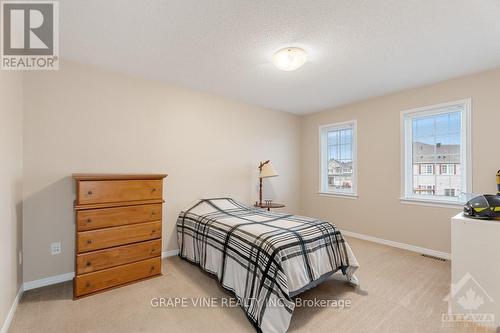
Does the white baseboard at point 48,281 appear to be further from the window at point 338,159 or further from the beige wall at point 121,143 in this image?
the window at point 338,159

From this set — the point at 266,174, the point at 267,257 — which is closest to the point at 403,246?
the point at 266,174

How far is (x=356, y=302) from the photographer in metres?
2.12

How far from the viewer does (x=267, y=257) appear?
6.20 feet

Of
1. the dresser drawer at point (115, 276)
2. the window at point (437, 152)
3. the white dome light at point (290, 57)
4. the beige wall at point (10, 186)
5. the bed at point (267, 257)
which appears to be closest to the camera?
the beige wall at point (10, 186)

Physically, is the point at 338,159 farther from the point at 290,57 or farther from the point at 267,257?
the point at 267,257

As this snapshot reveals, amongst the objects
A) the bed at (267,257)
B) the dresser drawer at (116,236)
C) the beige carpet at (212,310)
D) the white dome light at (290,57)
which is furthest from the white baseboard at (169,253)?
the white dome light at (290,57)

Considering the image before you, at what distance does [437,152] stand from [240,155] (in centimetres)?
294

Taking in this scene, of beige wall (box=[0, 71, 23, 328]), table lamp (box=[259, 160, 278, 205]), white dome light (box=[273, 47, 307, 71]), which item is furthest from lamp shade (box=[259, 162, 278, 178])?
beige wall (box=[0, 71, 23, 328])

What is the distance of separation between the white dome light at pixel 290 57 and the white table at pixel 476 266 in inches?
79.5

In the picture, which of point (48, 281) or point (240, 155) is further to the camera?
point (240, 155)

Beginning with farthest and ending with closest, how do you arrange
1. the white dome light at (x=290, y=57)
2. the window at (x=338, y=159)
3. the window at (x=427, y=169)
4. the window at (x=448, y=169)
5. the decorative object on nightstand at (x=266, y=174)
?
1. the window at (x=338, y=159)
2. the decorative object on nightstand at (x=266, y=174)
3. the window at (x=427, y=169)
4. the window at (x=448, y=169)
5. the white dome light at (x=290, y=57)

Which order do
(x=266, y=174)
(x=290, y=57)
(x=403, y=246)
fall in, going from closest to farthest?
(x=290, y=57)
(x=403, y=246)
(x=266, y=174)

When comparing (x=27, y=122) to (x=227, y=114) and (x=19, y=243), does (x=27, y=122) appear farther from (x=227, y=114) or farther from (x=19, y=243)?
(x=227, y=114)

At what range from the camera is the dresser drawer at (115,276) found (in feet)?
7.11
